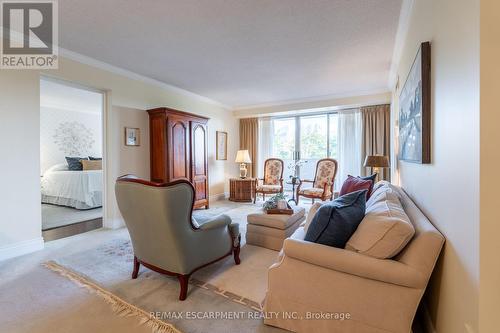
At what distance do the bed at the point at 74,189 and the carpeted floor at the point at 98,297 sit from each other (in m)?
2.32

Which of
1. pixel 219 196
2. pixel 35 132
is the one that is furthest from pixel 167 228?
pixel 219 196

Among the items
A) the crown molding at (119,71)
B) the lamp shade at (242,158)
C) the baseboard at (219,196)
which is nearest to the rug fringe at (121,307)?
the crown molding at (119,71)

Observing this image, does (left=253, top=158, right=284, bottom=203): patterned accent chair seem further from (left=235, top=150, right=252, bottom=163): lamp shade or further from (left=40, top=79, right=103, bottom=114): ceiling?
(left=40, top=79, right=103, bottom=114): ceiling

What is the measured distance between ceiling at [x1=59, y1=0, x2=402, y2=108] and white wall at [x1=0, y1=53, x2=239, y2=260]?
0.94 ft

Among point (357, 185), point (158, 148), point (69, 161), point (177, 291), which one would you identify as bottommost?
point (177, 291)

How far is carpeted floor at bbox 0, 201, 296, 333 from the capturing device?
1601mm

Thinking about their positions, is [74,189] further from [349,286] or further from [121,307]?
[349,286]

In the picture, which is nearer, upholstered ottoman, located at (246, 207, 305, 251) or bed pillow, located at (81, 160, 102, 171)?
upholstered ottoman, located at (246, 207, 305, 251)

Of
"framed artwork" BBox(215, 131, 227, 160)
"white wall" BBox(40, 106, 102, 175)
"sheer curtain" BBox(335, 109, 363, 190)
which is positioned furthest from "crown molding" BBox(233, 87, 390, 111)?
"white wall" BBox(40, 106, 102, 175)

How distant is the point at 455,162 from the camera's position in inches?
42.3

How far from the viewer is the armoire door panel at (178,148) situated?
4.17 metres

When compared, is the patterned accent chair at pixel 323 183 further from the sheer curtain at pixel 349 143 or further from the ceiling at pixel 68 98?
the ceiling at pixel 68 98

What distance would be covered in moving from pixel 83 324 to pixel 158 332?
53 centimetres

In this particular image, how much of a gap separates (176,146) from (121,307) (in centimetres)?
289
